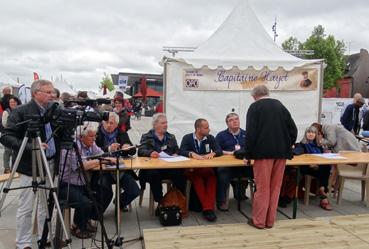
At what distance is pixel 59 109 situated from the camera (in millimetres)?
3078

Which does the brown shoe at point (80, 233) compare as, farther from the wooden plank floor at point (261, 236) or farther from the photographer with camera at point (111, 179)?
the wooden plank floor at point (261, 236)

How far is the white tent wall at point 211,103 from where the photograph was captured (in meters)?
6.82

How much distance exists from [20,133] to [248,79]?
4649mm

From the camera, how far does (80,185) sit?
156 inches

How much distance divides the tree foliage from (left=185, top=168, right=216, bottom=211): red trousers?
27.4 meters

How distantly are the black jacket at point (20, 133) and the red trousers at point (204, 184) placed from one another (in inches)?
80.2

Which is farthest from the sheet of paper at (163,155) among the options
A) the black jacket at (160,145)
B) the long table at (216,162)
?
the long table at (216,162)

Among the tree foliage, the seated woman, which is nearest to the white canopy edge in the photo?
the seated woman

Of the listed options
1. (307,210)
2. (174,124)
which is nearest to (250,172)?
(307,210)

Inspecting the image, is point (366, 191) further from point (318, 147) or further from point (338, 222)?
point (338, 222)

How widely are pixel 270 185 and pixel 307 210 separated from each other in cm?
131

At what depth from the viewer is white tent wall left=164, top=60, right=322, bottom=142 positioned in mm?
6816

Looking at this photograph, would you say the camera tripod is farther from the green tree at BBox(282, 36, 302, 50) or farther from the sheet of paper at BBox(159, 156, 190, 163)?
the green tree at BBox(282, 36, 302, 50)

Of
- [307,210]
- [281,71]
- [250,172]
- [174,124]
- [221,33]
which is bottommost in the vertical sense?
[307,210]
